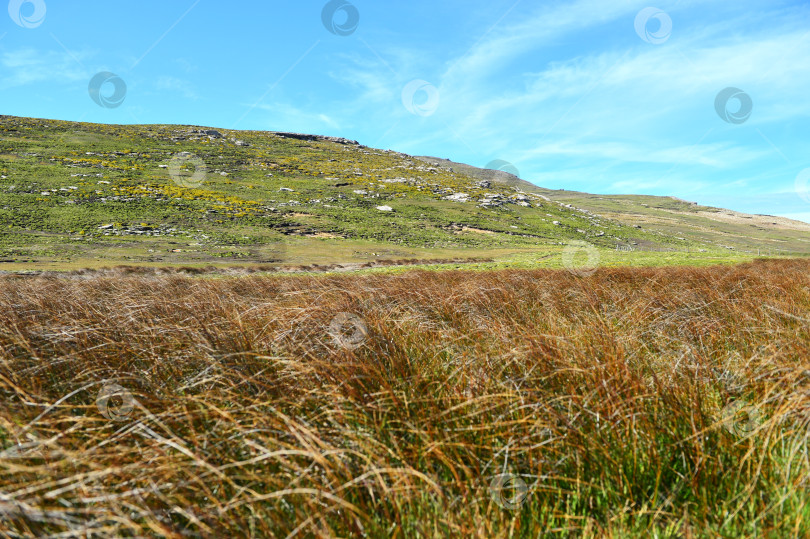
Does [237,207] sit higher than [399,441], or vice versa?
[237,207]

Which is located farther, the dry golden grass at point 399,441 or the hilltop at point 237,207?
the hilltop at point 237,207

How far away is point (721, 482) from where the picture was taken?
1.96 meters

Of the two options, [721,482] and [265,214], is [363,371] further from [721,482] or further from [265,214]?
[265,214]

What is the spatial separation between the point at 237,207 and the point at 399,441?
218 feet

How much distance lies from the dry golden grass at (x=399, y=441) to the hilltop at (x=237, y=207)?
112 ft

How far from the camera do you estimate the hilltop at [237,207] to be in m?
42.3

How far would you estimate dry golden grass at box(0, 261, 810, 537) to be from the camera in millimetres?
1697

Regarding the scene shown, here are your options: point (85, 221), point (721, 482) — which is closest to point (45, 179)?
point (85, 221)

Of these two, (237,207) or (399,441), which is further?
(237,207)

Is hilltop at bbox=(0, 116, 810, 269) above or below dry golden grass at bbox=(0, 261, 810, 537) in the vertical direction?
above

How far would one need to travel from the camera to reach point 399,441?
7.49 feet

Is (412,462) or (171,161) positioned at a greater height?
(171,161)

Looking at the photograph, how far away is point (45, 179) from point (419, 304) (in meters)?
76.6

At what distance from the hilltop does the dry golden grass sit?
3403cm
